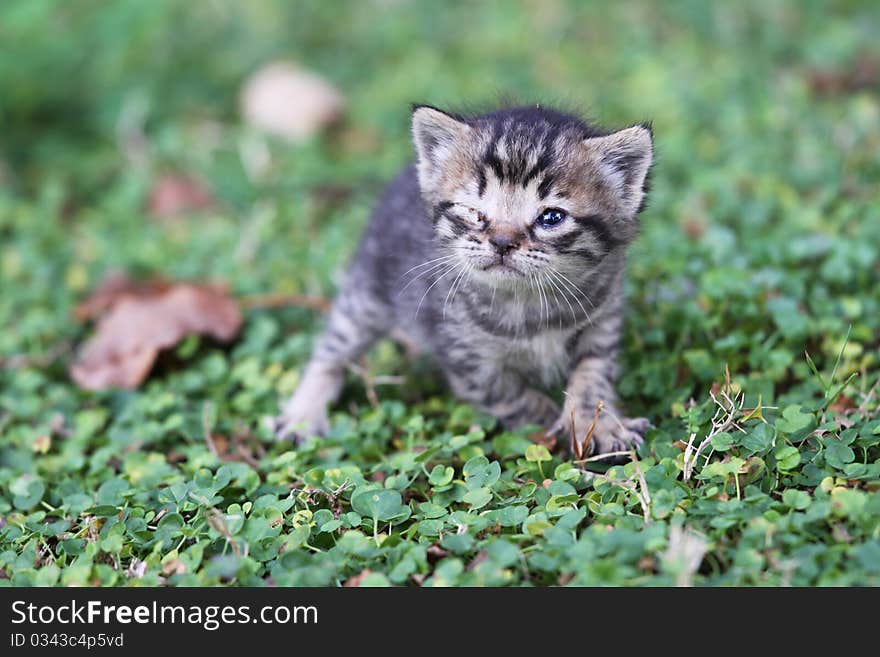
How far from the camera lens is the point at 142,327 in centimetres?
494

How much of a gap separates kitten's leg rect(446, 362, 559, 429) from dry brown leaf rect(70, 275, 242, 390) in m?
1.52

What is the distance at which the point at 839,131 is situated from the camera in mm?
6020

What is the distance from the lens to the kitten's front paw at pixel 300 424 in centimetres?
426

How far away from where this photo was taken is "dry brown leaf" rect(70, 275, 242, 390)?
4.73 metres

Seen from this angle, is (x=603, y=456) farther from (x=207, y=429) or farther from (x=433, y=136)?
(x=207, y=429)

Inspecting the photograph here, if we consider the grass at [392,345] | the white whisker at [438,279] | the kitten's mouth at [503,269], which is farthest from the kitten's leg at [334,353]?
the kitten's mouth at [503,269]

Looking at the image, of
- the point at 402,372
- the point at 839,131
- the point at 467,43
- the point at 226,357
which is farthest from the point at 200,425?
the point at 467,43

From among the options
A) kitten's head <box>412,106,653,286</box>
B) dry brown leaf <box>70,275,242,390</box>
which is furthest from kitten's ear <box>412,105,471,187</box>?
dry brown leaf <box>70,275,242,390</box>

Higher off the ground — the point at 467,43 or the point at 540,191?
the point at 467,43

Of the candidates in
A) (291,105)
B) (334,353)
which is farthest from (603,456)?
(291,105)

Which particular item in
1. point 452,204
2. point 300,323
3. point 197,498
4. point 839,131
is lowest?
point 197,498

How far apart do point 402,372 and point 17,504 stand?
188cm

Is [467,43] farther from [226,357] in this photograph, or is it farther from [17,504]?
[17,504]

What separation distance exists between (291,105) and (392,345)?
2.84 meters
